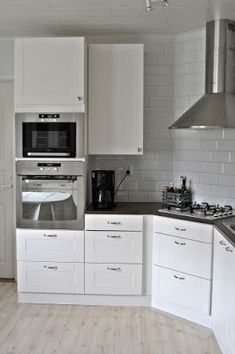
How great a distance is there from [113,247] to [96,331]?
740mm

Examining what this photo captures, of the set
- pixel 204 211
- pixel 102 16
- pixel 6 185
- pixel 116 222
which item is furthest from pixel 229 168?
pixel 6 185

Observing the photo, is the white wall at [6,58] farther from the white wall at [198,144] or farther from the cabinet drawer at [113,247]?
the cabinet drawer at [113,247]

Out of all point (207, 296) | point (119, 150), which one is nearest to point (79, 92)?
point (119, 150)

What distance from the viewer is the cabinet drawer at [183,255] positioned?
3.23 metres

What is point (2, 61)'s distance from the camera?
13.7ft

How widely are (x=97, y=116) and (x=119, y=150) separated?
0.38 metres

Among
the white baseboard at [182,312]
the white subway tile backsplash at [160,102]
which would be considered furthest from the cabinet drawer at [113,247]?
the white subway tile backsplash at [160,102]

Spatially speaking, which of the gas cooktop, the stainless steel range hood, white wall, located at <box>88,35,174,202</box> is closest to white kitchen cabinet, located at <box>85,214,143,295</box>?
the gas cooktop

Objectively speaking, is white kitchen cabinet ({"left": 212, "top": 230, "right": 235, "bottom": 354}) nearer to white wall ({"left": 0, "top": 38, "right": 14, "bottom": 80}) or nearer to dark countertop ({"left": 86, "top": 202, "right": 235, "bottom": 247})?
dark countertop ({"left": 86, "top": 202, "right": 235, "bottom": 247})

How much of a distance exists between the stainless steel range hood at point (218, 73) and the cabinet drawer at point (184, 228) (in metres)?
0.81

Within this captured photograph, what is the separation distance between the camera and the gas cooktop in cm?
336

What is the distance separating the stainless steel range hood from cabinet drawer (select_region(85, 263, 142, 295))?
135 cm

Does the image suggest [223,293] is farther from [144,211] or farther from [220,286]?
[144,211]

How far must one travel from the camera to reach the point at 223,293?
281 cm
